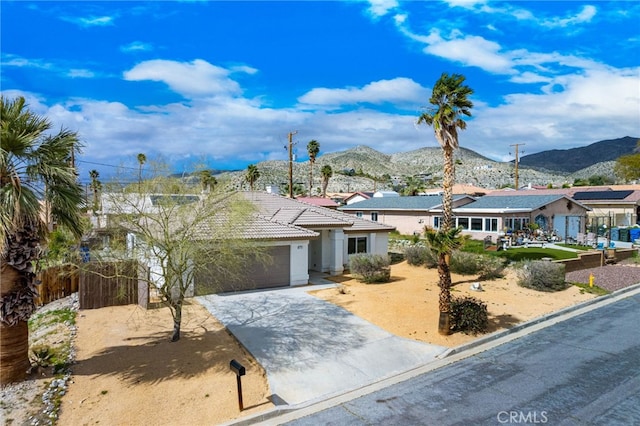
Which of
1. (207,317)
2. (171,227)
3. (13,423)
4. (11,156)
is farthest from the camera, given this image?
(207,317)

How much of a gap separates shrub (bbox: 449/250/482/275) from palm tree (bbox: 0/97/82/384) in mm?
19833

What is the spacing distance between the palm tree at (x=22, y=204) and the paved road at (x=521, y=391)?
254 inches

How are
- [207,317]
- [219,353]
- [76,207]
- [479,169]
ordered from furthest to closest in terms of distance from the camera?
[479,169] < [207,317] < [219,353] < [76,207]

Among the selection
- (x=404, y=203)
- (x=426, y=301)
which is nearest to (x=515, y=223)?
(x=404, y=203)

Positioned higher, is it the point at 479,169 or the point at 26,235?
the point at 479,169

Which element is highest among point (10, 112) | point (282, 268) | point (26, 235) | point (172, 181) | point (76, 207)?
point (10, 112)

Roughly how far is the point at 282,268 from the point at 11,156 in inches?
515

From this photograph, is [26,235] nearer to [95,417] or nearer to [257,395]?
[95,417]

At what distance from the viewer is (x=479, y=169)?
14025 centimetres

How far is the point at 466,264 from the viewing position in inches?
894

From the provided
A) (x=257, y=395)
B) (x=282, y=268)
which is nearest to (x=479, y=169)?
(x=282, y=268)

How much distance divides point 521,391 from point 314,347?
564 centimetres

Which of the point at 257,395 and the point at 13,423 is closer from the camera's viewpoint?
the point at 13,423

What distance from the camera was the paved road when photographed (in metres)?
8.07
